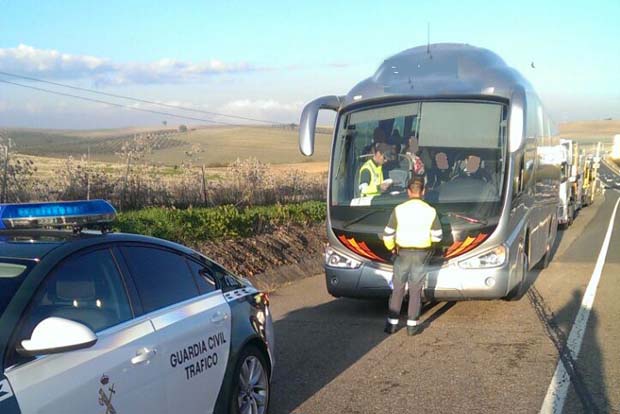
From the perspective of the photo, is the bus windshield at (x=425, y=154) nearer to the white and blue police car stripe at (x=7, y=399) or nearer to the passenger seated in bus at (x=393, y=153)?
the passenger seated in bus at (x=393, y=153)

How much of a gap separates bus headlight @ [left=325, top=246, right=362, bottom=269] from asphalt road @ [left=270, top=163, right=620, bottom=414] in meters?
0.72

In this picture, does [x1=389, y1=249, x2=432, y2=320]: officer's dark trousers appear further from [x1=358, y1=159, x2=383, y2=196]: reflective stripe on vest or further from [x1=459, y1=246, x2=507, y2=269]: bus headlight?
[x1=358, y1=159, x2=383, y2=196]: reflective stripe on vest

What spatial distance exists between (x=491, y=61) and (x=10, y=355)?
834 cm

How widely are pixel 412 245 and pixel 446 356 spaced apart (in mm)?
1459

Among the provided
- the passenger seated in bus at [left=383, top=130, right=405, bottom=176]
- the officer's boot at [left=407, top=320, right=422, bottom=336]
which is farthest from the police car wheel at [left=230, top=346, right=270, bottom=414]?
the passenger seated in bus at [left=383, top=130, right=405, bottom=176]

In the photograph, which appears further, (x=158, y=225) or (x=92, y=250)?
(x=158, y=225)

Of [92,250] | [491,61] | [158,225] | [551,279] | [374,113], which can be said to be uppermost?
[491,61]

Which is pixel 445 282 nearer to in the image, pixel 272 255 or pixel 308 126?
pixel 308 126

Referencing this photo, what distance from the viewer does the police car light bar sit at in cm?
414

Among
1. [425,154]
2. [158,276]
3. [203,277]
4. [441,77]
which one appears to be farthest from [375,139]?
[158,276]

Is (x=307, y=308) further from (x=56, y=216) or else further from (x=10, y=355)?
(x=10, y=355)

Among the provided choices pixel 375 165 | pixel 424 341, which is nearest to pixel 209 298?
pixel 424 341

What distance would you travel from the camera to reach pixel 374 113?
9.62 metres

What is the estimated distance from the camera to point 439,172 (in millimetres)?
9297
